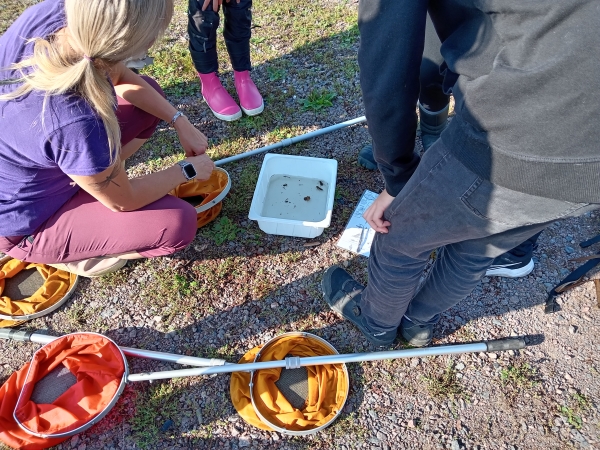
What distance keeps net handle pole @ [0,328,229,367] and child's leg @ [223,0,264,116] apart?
2.10 metres

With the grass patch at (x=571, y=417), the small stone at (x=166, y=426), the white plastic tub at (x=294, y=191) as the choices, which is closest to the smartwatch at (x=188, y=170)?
the white plastic tub at (x=294, y=191)

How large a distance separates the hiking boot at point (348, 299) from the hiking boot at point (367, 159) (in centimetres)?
94

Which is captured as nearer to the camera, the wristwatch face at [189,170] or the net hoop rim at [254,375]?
the net hoop rim at [254,375]

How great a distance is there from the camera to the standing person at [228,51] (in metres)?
2.96

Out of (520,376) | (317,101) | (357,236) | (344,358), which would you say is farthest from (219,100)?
(520,376)

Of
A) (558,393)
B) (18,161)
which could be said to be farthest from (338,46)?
(558,393)

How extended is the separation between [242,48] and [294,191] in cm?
133

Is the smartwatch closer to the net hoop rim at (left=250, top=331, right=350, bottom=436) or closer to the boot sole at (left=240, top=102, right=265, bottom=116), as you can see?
the net hoop rim at (left=250, top=331, right=350, bottom=436)

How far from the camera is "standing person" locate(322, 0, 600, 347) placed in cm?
91

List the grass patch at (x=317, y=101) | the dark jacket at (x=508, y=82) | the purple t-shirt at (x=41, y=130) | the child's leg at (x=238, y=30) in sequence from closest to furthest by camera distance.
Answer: the dark jacket at (x=508, y=82) < the purple t-shirt at (x=41, y=130) < the child's leg at (x=238, y=30) < the grass patch at (x=317, y=101)

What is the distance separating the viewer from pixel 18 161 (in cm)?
187

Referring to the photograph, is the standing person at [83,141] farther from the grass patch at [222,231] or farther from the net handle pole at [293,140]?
the net handle pole at [293,140]

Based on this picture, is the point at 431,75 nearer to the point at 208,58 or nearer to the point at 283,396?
the point at 208,58

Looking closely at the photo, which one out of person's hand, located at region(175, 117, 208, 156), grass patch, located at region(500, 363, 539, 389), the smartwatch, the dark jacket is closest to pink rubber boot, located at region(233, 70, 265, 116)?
person's hand, located at region(175, 117, 208, 156)
